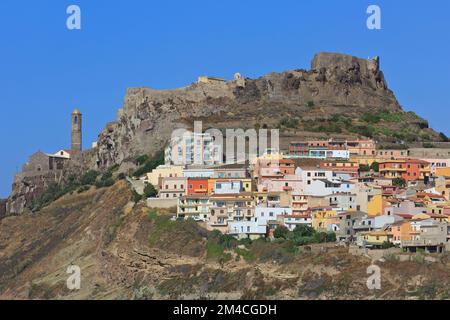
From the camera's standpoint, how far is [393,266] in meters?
91.3

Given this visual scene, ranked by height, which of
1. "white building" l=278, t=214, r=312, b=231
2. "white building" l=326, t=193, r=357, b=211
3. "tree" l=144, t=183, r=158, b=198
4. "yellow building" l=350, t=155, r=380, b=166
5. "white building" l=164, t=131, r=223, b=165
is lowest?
"white building" l=278, t=214, r=312, b=231

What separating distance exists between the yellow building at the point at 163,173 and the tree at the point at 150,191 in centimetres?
39

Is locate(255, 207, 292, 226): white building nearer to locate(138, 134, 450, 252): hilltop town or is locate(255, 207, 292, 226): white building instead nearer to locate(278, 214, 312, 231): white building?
locate(138, 134, 450, 252): hilltop town

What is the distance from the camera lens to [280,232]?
98125 millimetres

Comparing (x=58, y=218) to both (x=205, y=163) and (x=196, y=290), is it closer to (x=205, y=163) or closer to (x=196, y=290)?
(x=205, y=163)

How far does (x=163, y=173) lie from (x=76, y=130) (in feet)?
118

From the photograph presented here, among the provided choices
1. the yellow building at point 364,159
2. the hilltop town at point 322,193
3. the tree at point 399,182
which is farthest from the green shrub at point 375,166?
the tree at point 399,182

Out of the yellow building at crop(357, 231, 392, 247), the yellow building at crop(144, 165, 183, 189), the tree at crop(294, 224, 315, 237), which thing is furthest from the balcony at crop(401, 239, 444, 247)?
the yellow building at crop(144, 165, 183, 189)

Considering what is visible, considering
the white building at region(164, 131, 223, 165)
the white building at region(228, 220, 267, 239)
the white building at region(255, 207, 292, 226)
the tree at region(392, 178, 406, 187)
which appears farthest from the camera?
the white building at region(164, 131, 223, 165)

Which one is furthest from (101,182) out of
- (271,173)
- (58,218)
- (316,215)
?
(316,215)

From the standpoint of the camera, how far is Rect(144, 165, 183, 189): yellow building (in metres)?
110

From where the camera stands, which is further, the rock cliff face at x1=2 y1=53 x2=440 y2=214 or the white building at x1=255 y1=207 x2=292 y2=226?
the rock cliff face at x1=2 y1=53 x2=440 y2=214

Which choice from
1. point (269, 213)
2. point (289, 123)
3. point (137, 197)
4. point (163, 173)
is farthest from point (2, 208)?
point (269, 213)

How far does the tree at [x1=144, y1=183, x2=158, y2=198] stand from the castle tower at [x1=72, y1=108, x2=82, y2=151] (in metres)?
34.6
